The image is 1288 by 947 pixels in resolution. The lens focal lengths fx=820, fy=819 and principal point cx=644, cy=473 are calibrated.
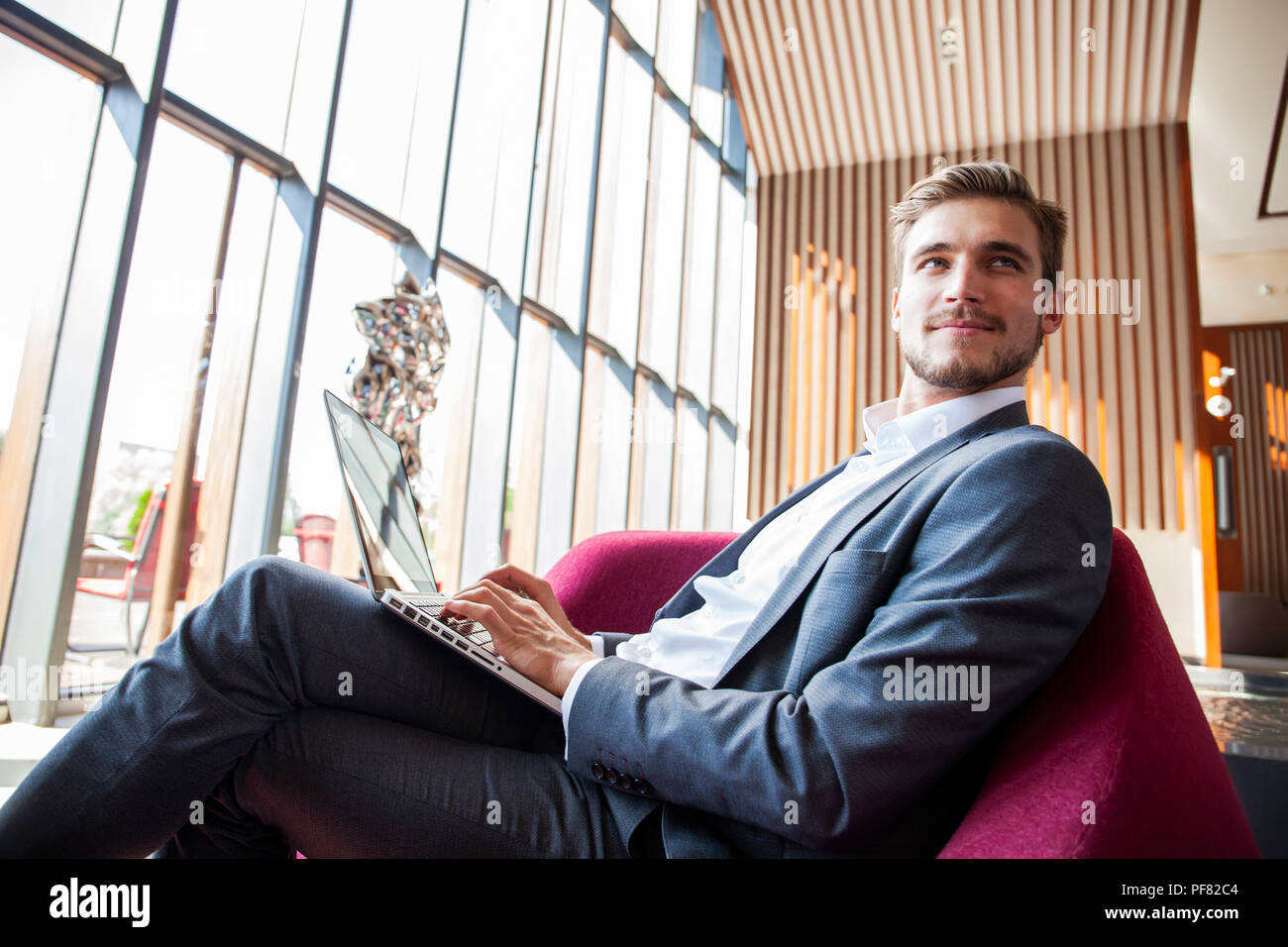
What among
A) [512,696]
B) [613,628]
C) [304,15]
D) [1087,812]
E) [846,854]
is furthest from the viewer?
[304,15]

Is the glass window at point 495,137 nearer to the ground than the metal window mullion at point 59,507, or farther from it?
farther from it

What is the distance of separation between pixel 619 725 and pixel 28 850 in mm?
573

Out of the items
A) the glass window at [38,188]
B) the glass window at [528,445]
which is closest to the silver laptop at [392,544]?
the glass window at [38,188]

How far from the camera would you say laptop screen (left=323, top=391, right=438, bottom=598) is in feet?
3.70

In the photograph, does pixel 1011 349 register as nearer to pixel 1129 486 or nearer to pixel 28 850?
pixel 28 850

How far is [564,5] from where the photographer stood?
5.35 metres

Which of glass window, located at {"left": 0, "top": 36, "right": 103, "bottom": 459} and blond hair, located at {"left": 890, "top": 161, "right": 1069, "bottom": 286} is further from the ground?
glass window, located at {"left": 0, "top": 36, "right": 103, "bottom": 459}

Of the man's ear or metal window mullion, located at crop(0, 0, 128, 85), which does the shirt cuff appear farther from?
metal window mullion, located at crop(0, 0, 128, 85)

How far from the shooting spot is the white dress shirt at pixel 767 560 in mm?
1139

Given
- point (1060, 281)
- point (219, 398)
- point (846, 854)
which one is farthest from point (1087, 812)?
point (219, 398)

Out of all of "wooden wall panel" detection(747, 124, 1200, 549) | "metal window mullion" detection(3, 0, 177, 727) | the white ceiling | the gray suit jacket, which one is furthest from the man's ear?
the white ceiling

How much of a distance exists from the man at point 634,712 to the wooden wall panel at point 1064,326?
20.5 ft

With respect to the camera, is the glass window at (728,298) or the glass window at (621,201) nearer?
the glass window at (621,201)

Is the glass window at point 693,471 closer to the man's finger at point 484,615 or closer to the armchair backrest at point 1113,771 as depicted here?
the man's finger at point 484,615
